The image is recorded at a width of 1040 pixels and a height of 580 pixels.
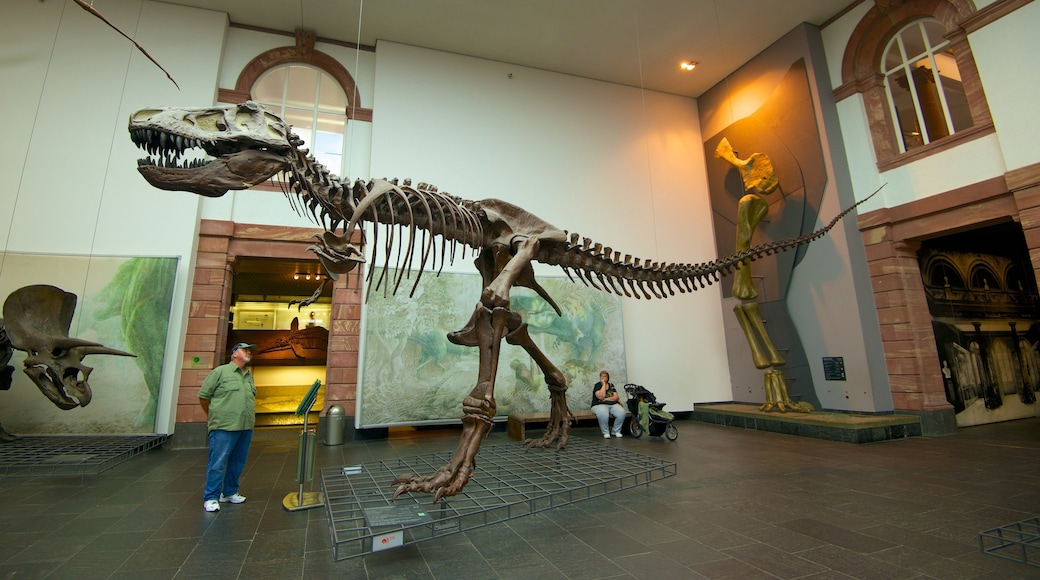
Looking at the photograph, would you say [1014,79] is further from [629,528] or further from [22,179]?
[22,179]

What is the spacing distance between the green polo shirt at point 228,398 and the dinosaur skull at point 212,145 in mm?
1690

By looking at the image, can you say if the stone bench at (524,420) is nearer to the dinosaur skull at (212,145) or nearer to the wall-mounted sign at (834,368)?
the wall-mounted sign at (834,368)

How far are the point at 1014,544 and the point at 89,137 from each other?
12.2 metres

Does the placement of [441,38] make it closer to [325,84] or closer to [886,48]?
[325,84]

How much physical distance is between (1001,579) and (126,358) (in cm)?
995

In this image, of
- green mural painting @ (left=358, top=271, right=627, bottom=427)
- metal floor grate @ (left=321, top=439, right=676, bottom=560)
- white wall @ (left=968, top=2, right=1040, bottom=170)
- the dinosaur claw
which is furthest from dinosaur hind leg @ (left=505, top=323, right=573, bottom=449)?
white wall @ (left=968, top=2, right=1040, bottom=170)

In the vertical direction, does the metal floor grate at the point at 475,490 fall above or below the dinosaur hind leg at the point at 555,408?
below

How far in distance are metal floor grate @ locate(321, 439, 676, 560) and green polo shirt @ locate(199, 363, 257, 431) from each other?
914 millimetres

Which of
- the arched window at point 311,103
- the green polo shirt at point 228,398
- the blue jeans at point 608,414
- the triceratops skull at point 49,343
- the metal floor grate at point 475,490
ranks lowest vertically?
the metal floor grate at point 475,490

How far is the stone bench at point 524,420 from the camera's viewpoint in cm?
759

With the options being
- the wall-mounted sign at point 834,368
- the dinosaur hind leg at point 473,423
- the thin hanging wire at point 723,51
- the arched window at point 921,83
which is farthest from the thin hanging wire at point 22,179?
the arched window at point 921,83

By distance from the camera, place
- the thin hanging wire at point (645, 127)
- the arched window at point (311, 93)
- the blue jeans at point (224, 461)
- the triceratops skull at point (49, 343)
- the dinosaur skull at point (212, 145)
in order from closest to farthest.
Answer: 1. the dinosaur skull at point (212, 145)
2. the blue jeans at point (224, 461)
3. the triceratops skull at point (49, 343)
4. the arched window at point (311, 93)
5. the thin hanging wire at point (645, 127)

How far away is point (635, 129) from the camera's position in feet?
37.8

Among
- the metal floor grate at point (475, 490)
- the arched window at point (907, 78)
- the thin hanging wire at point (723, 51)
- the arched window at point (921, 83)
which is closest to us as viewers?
the metal floor grate at point (475, 490)
